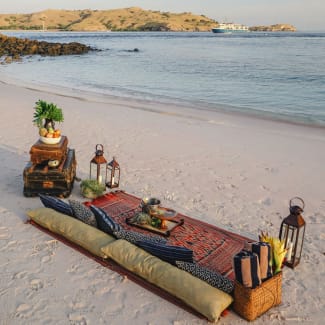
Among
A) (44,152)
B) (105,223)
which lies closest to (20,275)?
(105,223)

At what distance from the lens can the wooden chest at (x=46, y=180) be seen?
8.58 m

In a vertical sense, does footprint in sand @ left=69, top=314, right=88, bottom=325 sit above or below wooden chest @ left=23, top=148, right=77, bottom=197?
below

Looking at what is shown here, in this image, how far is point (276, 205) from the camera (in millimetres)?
8992

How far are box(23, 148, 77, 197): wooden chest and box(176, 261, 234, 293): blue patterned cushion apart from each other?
3.88 meters

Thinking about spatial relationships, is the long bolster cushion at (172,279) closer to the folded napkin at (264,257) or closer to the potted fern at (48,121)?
the folded napkin at (264,257)

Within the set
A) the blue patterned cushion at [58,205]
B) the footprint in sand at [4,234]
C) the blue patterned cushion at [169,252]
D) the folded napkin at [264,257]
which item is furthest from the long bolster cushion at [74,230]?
the folded napkin at [264,257]

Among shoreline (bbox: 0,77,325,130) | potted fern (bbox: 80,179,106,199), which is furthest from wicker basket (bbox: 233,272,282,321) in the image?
shoreline (bbox: 0,77,325,130)

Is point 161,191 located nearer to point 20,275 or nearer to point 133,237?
point 133,237

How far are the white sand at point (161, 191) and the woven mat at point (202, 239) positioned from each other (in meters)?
0.53

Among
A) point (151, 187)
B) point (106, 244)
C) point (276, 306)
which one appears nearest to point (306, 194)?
point (151, 187)

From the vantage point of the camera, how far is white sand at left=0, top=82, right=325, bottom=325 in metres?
5.47

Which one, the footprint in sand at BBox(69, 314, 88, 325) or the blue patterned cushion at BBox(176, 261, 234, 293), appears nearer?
the footprint in sand at BBox(69, 314, 88, 325)

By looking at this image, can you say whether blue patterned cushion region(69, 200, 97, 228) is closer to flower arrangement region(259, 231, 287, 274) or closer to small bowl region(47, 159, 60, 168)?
small bowl region(47, 159, 60, 168)

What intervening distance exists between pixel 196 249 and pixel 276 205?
2956 millimetres
